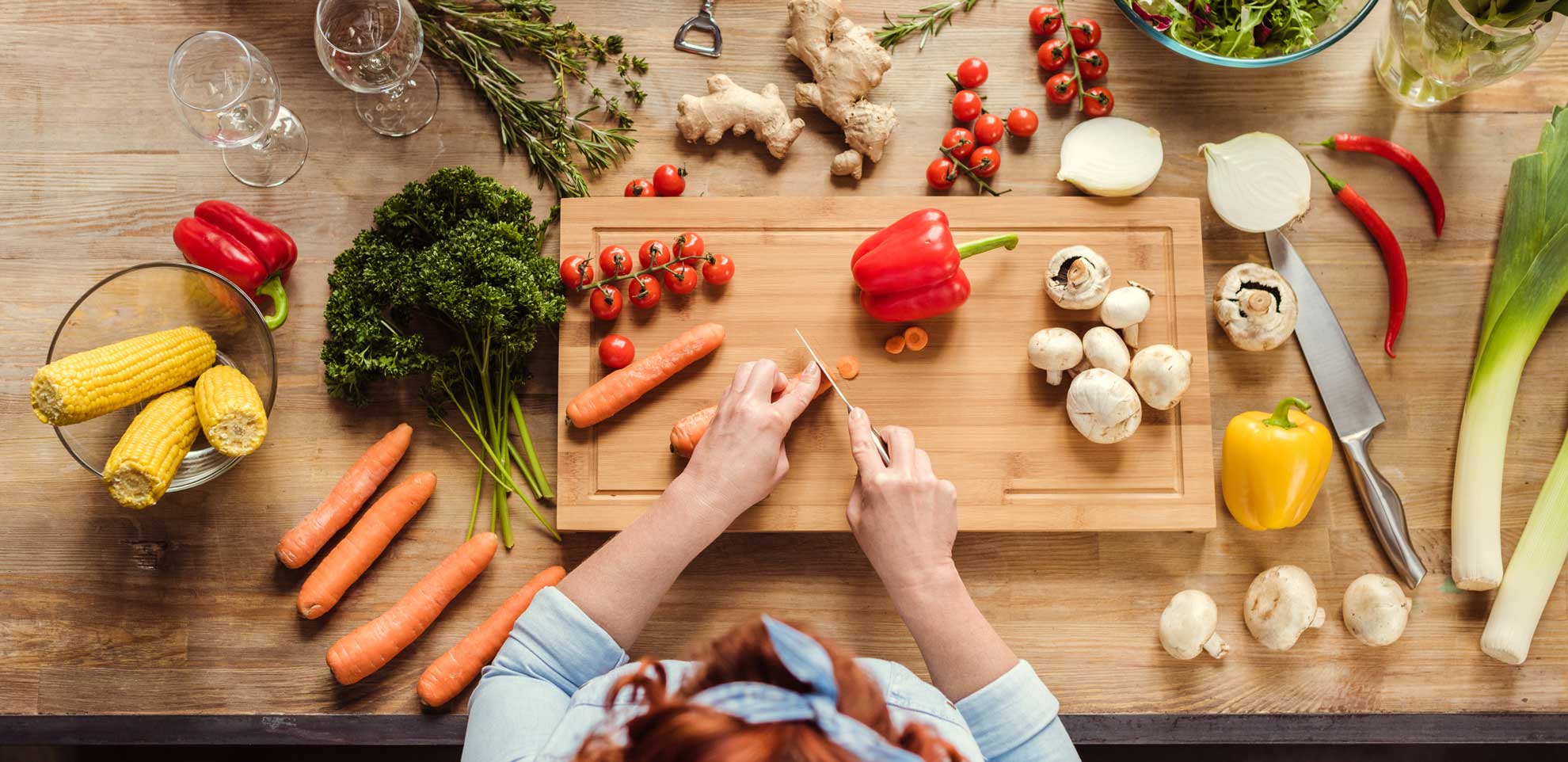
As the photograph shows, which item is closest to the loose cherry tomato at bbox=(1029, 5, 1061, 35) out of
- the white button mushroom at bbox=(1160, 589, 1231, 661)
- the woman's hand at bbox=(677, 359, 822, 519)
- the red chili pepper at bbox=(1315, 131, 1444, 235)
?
the red chili pepper at bbox=(1315, 131, 1444, 235)

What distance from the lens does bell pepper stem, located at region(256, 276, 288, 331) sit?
6.24 ft

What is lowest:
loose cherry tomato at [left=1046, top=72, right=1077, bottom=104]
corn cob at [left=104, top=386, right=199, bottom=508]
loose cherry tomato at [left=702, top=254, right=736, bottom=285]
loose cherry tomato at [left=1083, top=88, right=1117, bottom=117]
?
corn cob at [left=104, top=386, right=199, bottom=508]

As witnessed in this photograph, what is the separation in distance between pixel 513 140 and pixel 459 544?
0.88 metres

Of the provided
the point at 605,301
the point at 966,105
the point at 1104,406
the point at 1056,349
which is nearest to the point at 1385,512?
the point at 1104,406

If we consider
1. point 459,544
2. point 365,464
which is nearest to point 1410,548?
point 459,544

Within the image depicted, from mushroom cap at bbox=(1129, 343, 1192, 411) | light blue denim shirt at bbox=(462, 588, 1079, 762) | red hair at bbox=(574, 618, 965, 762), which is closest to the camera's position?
red hair at bbox=(574, 618, 965, 762)

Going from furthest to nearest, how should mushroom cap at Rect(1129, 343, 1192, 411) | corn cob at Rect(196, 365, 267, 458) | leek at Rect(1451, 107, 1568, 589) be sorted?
leek at Rect(1451, 107, 1568, 589) → mushroom cap at Rect(1129, 343, 1192, 411) → corn cob at Rect(196, 365, 267, 458)

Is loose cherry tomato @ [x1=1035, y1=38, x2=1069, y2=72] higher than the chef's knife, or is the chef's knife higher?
loose cherry tomato @ [x1=1035, y1=38, x2=1069, y2=72]

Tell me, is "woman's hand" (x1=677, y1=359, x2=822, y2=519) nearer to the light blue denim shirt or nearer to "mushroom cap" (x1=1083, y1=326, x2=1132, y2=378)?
the light blue denim shirt

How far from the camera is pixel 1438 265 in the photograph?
6.50ft

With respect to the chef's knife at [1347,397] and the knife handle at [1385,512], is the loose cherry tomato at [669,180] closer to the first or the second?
the chef's knife at [1347,397]

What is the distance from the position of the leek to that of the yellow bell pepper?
0.33 meters

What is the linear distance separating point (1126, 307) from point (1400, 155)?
76cm

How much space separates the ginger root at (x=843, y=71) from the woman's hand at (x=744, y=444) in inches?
21.2
